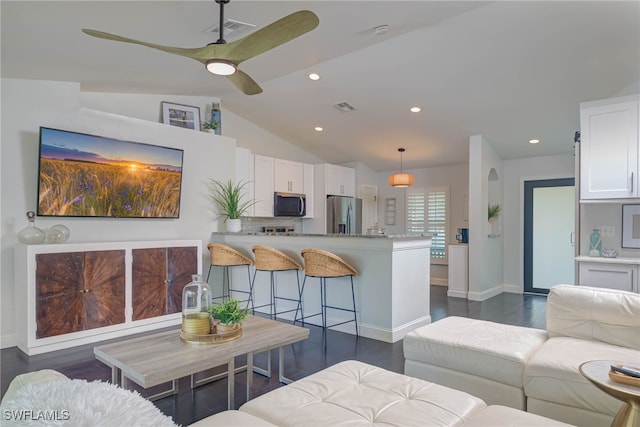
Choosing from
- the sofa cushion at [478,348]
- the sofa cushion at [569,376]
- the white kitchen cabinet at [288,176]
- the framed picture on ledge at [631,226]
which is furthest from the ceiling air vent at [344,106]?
the sofa cushion at [569,376]

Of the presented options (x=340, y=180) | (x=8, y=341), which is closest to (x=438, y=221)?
(x=340, y=180)

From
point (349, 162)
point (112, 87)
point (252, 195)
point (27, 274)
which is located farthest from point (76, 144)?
point (349, 162)

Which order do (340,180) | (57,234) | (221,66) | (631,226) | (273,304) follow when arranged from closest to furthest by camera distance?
1. (221,66)
2. (57,234)
3. (631,226)
4. (273,304)
5. (340,180)

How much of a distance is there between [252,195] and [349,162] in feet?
8.77

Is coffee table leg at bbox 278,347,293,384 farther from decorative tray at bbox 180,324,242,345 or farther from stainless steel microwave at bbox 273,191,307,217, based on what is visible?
stainless steel microwave at bbox 273,191,307,217

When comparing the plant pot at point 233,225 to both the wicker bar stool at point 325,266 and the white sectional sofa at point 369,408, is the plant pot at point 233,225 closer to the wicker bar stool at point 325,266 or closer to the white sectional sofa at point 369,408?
the wicker bar stool at point 325,266

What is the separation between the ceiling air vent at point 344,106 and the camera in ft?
18.1

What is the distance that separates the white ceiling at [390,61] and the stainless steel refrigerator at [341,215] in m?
1.48

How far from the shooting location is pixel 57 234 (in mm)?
3820

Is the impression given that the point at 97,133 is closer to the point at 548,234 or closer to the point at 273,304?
the point at 273,304

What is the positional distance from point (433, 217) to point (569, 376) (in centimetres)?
606

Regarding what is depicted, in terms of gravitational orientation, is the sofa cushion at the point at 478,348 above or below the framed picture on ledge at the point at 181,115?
below

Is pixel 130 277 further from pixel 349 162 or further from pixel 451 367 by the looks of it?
pixel 349 162

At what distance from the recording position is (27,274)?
11.4 ft
